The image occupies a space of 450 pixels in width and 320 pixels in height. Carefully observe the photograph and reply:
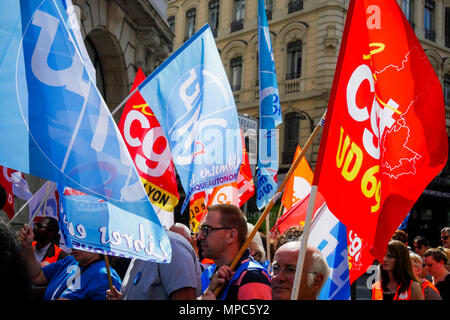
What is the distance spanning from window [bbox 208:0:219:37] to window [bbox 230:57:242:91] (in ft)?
7.70

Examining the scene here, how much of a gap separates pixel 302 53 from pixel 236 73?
415 cm

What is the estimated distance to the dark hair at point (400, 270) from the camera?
356 centimetres

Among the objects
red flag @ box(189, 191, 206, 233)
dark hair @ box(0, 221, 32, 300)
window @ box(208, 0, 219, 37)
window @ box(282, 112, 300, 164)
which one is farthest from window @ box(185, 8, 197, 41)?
dark hair @ box(0, 221, 32, 300)

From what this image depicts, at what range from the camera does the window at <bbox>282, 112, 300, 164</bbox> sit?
2111 centimetres

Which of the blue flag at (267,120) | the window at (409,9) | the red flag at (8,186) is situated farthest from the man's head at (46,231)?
the window at (409,9)

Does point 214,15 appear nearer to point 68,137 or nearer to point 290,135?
point 290,135

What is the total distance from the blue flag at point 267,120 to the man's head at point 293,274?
113 inches

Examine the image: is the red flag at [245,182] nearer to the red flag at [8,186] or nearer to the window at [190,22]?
the red flag at [8,186]

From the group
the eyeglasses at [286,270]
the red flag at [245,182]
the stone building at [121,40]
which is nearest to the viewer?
the eyeglasses at [286,270]

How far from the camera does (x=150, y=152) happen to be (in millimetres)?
4578

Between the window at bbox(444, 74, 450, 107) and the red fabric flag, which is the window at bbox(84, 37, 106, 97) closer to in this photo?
the red fabric flag

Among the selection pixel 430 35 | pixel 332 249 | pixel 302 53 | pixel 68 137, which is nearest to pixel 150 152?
pixel 68 137
